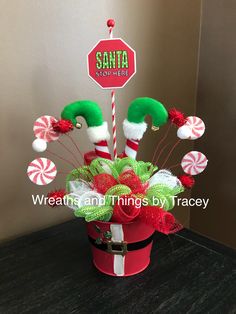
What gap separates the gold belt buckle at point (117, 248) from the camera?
0.74 meters

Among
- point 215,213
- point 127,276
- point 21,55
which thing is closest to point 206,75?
point 215,213

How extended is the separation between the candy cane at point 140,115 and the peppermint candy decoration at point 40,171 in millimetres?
191

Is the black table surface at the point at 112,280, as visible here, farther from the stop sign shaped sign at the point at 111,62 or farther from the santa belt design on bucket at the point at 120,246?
the stop sign shaped sign at the point at 111,62

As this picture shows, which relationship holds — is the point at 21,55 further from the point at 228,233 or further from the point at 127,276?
the point at 228,233

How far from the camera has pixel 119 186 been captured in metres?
0.70

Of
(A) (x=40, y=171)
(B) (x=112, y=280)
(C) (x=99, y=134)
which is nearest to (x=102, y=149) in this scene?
(C) (x=99, y=134)

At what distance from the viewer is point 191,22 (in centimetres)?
122

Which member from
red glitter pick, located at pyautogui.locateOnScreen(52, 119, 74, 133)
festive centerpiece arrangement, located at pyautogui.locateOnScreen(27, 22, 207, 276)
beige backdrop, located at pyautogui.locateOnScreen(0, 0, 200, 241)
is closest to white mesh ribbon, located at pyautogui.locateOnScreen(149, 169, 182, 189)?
festive centerpiece arrangement, located at pyautogui.locateOnScreen(27, 22, 207, 276)

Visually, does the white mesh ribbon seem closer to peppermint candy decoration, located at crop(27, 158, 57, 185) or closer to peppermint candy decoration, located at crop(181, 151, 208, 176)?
peppermint candy decoration, located at crop(181, 151, 208, 176)

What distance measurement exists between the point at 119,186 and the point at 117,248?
147 mm

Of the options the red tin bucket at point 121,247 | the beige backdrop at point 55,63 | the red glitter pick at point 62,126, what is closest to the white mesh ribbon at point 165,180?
the red tin bucket at point 121,247

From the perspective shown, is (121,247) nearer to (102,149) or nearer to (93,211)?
(93,211)

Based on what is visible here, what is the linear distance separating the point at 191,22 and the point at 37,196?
0.80 meters

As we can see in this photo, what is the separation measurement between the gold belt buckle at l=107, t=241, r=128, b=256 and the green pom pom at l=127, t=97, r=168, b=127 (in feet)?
0.89
